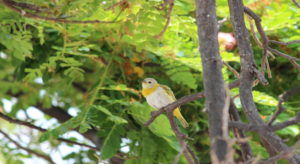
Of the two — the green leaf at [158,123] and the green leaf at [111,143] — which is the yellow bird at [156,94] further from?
the green leaf at [111,143]

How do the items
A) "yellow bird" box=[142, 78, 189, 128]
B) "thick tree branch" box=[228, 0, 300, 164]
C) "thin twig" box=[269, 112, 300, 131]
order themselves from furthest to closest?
1. "yellow bird" box=[142, 78, 189, 128]
2. "thick tree branch" box=[228, 0, 300, 164]
3. "thin twig" box=[269, 112, 300, 131]

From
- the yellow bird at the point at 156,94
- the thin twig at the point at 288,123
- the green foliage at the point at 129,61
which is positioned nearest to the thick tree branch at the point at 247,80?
the thin twig at the point at 288,123

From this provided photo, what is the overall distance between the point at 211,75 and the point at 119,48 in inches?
66.2

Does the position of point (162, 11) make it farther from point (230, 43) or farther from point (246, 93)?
point (246, 93)

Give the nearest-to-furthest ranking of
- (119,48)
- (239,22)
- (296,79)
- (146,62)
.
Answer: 1. (239,22)
2. (119,48)
3. (146,62)
4. (296,79)

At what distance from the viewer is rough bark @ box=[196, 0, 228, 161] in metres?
1.12

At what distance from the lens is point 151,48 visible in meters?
2.65

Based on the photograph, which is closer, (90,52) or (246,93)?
(246,93)

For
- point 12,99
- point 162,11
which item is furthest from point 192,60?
point 12,99

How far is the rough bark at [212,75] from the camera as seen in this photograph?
1.12 m

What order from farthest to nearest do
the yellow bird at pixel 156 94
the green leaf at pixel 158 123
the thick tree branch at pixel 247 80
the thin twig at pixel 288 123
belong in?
the yellow bird at pixel 156 94 → the green leaf at pixel 158 123 → the thick tree branch at pixel 247 80 → the thin twig at pixel 288 123

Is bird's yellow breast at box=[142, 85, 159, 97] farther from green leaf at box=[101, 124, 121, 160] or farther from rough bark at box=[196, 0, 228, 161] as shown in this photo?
rough bark at box=[196, 0, 228, 161]

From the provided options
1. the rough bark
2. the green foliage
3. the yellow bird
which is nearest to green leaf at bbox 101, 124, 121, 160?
the green foliage

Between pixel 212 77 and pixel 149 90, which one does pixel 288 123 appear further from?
pixel 149 90
